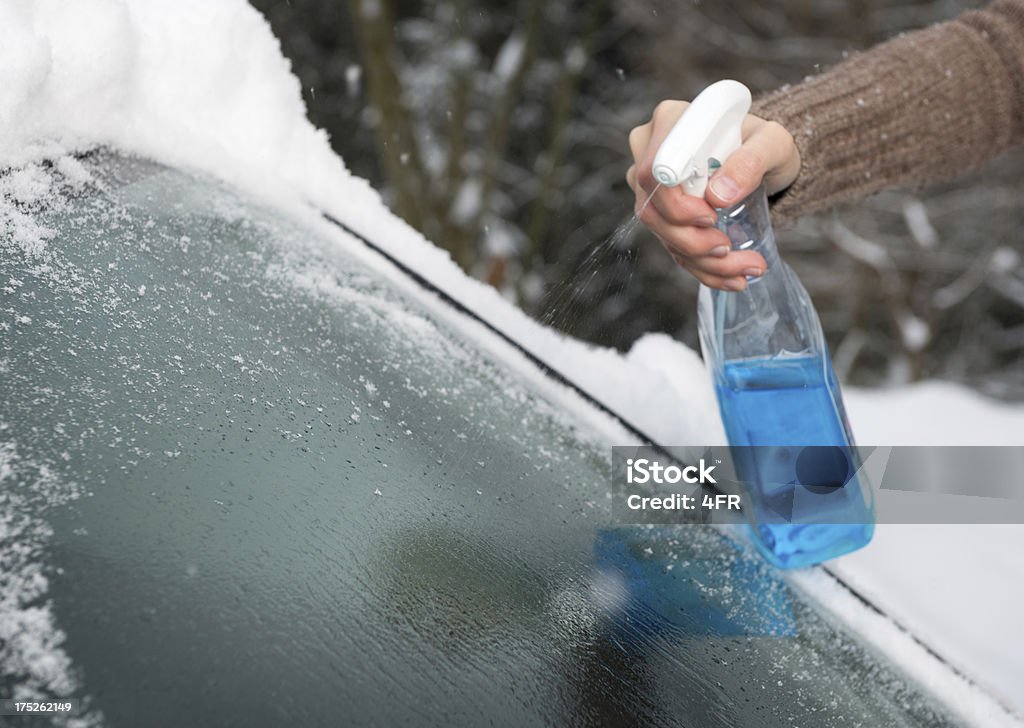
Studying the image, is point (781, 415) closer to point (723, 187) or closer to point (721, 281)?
point (721, 281)

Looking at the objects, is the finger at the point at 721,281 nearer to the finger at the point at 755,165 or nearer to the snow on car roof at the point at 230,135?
the finger at the point at 755,165

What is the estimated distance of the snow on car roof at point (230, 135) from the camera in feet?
3.19

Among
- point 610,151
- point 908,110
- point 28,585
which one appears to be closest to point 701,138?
point 28,585

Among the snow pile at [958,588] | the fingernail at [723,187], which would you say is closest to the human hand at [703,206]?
the fingernail at [723,187]

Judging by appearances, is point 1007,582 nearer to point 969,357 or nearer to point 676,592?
point 676,592

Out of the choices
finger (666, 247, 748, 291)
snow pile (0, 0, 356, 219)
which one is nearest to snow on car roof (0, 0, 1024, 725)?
snow pile (0, 0, 356, 219)

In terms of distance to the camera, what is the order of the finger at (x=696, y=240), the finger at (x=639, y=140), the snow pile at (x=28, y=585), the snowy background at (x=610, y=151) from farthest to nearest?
the snowy background at (x=610, y=151) → the finger at (x=639, y=140) → the finger at (x=696, y=240) → the snow pile at (x=28, y=585)

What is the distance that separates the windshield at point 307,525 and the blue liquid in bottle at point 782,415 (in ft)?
0.38

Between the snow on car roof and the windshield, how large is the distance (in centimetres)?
5

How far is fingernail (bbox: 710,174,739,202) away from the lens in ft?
3.40

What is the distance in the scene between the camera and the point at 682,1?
7.34m

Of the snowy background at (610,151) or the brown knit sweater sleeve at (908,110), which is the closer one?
the brown knit sweater sleeve at (908,110)

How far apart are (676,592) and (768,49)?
7.12 meters

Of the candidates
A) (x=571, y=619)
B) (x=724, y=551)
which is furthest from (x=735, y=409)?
(x=571, y=619)
